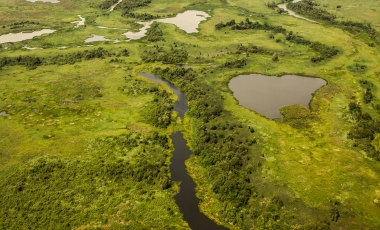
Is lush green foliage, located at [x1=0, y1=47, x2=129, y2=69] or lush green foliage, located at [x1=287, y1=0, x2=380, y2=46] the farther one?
lush green foliage, located at [x1=287, y1=0, x2=380, y2=46]

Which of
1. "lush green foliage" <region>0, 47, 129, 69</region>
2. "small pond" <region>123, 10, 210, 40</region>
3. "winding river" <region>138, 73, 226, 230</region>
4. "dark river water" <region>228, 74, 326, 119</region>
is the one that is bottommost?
"winding river" <region>138, 73, 226, 230</region>

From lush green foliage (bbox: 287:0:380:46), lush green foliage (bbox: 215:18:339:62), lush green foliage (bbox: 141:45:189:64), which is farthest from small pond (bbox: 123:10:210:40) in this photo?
lush green foliage (bbox: 287:0:380:46)

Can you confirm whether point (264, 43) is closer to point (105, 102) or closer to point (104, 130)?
point (105, 102)

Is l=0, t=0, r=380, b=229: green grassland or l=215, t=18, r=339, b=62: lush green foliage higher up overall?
l=215, t=18, r=339, b=62: lush green foliage

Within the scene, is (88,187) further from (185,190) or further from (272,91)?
(272,91)

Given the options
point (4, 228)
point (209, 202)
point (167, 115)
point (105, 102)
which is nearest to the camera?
point (4, 228)

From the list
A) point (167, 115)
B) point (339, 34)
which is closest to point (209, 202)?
point (167, 115)

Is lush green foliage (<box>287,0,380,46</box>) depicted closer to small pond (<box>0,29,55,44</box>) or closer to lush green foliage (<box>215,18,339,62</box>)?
lush green foliage (<box>215,18,339,62</box>)

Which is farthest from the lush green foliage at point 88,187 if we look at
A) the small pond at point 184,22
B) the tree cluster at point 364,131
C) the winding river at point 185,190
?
the small pond at point 184,22
